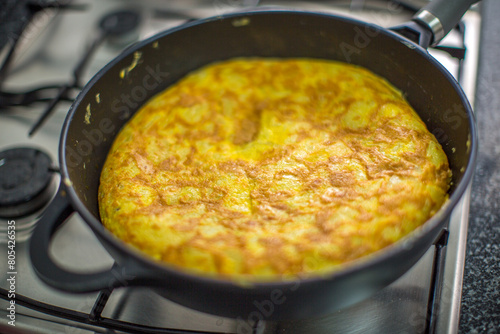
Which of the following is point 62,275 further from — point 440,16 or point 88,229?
point 440,16

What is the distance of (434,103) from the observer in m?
1.22

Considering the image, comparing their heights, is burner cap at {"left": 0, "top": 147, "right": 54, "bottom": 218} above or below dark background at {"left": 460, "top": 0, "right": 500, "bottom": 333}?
below

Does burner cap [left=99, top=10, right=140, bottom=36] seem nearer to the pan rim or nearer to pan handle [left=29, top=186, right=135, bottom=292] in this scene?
the pan rim

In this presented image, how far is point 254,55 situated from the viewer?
151 cm

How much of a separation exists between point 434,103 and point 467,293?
1.64ft

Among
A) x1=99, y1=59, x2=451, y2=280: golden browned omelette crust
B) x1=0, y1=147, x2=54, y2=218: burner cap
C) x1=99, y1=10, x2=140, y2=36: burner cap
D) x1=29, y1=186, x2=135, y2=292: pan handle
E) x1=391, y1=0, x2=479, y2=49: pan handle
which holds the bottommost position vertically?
x1=29, y1=186, x2=135, y2=292: pan handle

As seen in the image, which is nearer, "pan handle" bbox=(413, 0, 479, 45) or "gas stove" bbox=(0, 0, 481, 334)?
"gas stove" bbox=(0, 0, 481, 334)

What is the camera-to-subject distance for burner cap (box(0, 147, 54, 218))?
1254 mm

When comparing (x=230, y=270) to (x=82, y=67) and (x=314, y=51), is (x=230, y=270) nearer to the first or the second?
(x=314, y=51)

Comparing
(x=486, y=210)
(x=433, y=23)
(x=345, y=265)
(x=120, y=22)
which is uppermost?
(x=433, y=23)

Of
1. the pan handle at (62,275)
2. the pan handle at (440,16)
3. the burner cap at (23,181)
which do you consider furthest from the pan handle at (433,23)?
the burner cap at (23,181)

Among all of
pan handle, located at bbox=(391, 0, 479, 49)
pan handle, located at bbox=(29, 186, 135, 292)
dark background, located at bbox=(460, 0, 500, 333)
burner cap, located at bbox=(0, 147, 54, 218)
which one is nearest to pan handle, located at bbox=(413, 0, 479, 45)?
pan handle, located at bbox=(391, 0, 479, 49)

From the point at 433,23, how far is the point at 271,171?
1.91 ft

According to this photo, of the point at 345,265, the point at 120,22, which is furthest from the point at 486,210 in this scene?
the point at 120,22
